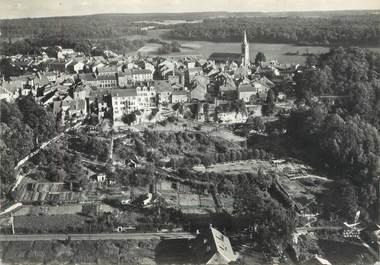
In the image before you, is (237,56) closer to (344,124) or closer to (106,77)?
(106,77)

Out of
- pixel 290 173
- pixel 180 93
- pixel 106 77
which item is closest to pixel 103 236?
pixel 290 173

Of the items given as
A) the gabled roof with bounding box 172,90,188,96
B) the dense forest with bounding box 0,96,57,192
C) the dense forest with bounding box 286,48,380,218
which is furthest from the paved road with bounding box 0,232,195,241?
the gabled roof with bounding box 172,90,188,96

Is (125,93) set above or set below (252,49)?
below

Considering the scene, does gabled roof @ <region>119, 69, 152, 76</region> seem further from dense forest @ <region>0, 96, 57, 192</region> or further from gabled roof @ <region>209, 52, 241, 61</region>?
gabled roof @ <region>209, 52, 241, 61</region>

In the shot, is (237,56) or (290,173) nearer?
(290,173)

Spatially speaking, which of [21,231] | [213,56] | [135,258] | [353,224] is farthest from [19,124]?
[213,56]

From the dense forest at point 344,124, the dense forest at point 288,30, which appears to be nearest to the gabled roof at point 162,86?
the dense forest at point 344,124
